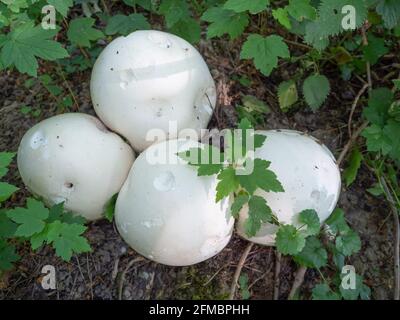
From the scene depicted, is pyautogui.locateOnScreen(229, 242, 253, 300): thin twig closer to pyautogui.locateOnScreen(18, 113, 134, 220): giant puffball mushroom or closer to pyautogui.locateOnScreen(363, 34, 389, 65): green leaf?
pyautogui.locateOnScreen(18, 113, 134, 220): giant puffball mushroom

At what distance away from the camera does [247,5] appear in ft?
7.91

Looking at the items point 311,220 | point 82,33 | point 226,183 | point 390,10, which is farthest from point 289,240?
point 82,33

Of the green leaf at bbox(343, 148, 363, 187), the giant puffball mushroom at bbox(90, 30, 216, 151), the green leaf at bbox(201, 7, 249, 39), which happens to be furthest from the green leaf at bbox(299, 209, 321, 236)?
the green leaf at bbox(201, 7, 249, 39)

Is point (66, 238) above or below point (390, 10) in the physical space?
below

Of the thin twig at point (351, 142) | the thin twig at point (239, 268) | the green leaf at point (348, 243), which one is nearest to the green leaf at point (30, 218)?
the thin twig at point (239, 268)

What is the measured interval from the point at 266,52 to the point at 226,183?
820 mm

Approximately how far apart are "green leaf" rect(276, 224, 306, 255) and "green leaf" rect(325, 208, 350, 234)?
300 mm

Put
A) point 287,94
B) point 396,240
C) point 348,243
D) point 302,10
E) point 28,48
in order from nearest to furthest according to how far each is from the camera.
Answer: point 28,48, point 302,10, point 348,243, point 396,240, point 287,94

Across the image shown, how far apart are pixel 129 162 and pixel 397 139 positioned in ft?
4.87

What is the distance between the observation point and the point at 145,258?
2.74 metres

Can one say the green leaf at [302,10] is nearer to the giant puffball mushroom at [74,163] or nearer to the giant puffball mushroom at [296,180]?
the giant puffball mushroom at [296,180]

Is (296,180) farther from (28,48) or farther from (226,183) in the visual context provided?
(28,48)

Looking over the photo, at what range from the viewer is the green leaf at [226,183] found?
2.17 meters
